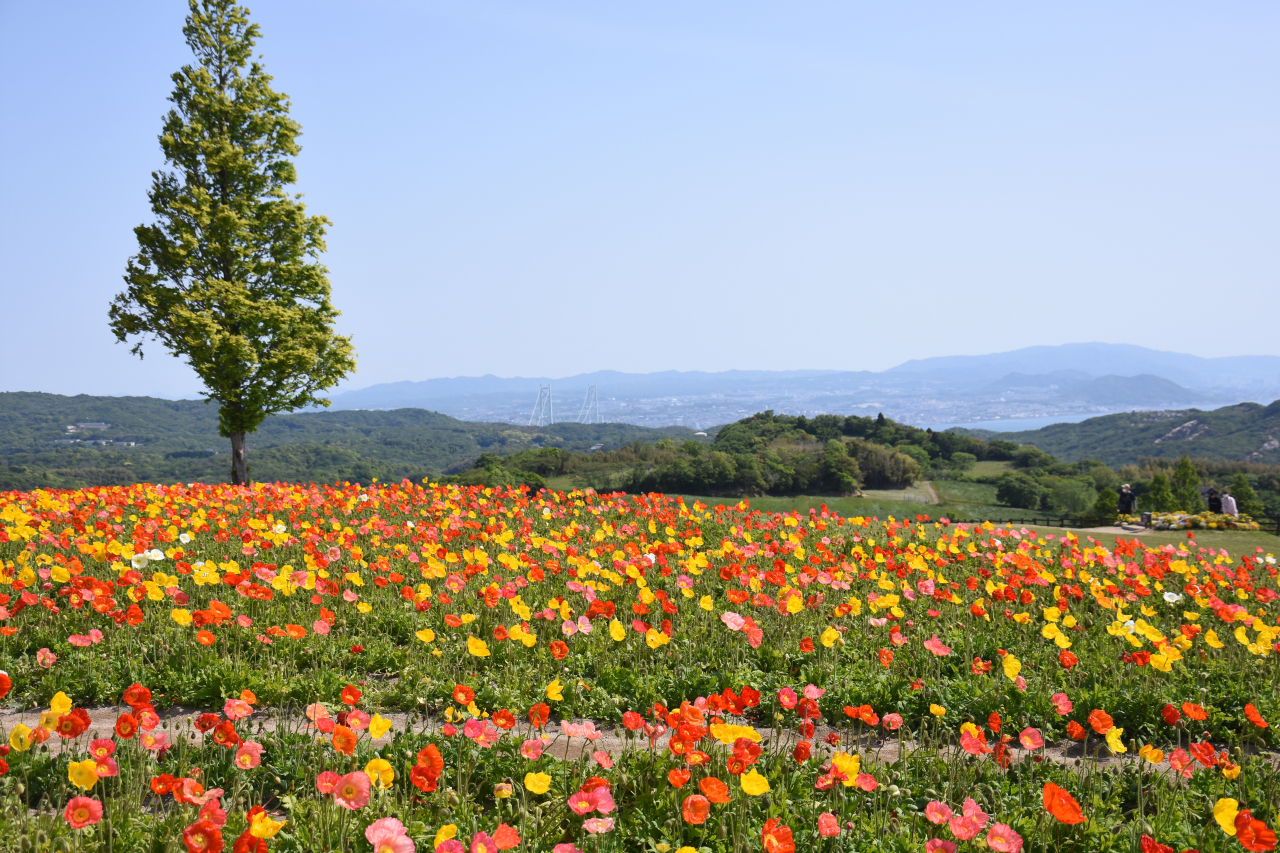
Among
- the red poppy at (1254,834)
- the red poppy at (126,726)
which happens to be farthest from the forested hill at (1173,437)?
the red poppy at (126,726)

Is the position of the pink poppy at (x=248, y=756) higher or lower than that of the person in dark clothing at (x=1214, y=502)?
higher

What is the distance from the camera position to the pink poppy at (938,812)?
319 cm

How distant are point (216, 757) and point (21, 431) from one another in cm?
22610

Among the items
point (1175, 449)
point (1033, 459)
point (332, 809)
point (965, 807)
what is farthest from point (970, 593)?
point (1175, 449)

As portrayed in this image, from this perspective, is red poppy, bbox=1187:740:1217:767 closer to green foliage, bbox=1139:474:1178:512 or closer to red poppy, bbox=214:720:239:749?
red poppy, bbox=214:720:239:749

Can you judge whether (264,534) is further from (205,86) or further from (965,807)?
(205,86)

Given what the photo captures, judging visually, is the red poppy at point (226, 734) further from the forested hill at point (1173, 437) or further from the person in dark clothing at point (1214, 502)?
the forested hill at point (1173, 437)

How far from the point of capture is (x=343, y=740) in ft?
10.8

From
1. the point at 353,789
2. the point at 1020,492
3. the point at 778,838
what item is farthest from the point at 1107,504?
the point at 353,789

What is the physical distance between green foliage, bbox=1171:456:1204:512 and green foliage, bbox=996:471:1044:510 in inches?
334

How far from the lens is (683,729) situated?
3250 millimetres

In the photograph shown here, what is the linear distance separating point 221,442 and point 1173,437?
21532 cm

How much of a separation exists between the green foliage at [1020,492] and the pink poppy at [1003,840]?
50.4 meters

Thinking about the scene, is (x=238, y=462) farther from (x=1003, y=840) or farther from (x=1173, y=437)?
(x=1173, y=437)
